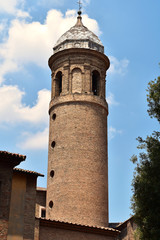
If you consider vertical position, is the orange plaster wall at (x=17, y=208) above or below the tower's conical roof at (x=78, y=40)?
below

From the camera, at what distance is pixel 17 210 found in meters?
16.9

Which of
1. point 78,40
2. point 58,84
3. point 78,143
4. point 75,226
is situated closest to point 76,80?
point 58,84

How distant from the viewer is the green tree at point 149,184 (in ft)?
48.4

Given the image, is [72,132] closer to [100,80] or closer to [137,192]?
[100,80]

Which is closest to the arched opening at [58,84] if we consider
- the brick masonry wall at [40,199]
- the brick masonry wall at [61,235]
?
the brick masonry wall at [40,199]

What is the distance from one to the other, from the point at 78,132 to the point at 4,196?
34.0ft

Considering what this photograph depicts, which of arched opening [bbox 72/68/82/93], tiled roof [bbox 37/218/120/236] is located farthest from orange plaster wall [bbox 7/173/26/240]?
arched opening [bbox 72/68/82/93]

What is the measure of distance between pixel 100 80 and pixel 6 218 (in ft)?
47.9

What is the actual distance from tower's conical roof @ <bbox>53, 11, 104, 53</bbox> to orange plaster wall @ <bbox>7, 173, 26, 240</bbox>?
42.4 feet

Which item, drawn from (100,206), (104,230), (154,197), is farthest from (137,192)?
(100,206)

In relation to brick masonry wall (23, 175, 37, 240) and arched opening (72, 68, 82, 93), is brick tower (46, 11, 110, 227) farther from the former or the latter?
brick masonry wall (23, 175, 37, 240)

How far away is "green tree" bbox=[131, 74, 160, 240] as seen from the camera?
48.4ft

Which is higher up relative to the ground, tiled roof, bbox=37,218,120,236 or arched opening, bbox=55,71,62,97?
arched opening, bbox=55,71,62,97

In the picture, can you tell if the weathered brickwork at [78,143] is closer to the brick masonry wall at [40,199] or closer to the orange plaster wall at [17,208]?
the brick masonry wall at [40,199]
